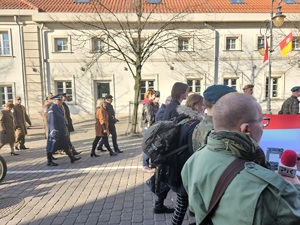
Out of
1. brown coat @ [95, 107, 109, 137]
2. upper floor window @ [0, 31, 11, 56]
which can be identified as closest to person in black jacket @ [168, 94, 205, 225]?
brown coat @ [95, 107, 109, 137]

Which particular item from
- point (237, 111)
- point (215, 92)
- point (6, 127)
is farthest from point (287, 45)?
point (6, 127)

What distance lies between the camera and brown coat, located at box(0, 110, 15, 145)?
7.29m

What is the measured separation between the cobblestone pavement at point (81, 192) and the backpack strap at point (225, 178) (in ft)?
8.51

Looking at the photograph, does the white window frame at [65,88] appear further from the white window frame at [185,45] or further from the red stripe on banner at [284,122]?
Result: the red stripe on banner at [284,122]

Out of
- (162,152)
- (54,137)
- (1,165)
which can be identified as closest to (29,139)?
(54,137)

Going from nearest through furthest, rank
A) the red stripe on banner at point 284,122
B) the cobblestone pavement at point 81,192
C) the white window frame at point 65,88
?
the red stripe on banner at point 284,122
the cobblestone pavement at point 81,192
the white window frame at point 65,88

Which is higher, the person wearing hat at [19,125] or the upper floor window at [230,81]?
the upper floor window at [230,81]

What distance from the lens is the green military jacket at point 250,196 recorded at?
94cm

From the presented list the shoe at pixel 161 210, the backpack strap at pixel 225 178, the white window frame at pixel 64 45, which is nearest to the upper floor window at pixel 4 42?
the white window frame at pixel 64 45

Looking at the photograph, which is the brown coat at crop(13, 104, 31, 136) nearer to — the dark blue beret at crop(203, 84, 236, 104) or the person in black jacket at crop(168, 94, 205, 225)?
the person in black jacket at crop(168, 94, 205, 225)

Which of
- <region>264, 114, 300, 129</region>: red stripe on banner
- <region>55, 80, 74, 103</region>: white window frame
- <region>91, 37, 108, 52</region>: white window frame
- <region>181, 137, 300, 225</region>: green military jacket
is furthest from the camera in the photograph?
<region>55, 80, 74, 103</region>: white window frame

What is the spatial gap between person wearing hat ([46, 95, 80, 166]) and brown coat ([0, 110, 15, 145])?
1.92 metres

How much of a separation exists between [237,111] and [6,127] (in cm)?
785

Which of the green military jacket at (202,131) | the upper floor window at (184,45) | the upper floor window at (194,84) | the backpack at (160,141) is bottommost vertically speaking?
the backpack at (160,141)
